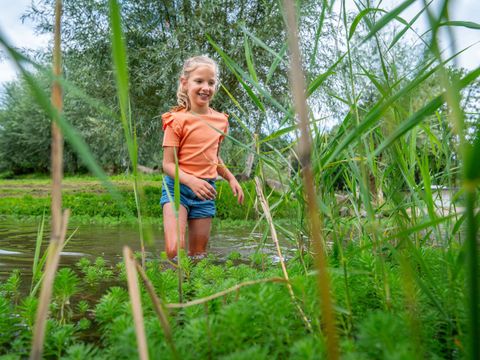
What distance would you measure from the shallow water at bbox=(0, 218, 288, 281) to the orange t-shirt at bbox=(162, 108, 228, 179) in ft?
2.45

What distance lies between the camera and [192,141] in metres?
4.34

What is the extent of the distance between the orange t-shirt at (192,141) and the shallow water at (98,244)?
748 millimetres

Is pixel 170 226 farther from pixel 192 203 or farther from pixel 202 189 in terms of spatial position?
pixel 202 189

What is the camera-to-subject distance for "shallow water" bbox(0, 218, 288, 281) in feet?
11.6

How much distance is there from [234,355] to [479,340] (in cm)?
43

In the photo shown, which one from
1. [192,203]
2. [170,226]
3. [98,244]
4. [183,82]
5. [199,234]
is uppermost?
[183,82]

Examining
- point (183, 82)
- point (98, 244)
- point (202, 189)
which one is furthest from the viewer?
point (98, 244)

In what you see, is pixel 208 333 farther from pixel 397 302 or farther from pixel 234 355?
pixel 397 302

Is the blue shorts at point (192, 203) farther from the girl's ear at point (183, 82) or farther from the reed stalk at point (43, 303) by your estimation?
the reed stalk at point (43, 303)

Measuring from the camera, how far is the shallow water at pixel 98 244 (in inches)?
139

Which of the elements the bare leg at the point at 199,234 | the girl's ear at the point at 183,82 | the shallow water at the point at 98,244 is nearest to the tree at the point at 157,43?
the shallow water at the point at 98,244

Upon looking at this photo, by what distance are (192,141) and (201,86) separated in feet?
1.75

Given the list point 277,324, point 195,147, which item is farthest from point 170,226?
point 277,324

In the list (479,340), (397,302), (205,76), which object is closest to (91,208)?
(205,76)
